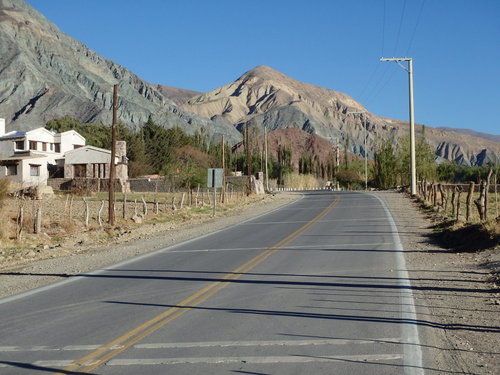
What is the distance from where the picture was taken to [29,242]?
73.2ft

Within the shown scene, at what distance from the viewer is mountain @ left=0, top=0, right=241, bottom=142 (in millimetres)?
137625

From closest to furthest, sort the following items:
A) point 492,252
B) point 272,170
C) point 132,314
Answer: point 132,314 < point 492,252 < point 272,170

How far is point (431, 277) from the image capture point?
1289 centimetres

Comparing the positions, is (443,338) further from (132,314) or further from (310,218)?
(310,218)

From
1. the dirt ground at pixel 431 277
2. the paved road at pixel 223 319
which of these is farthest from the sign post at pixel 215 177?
the paved road at pixel 223 319

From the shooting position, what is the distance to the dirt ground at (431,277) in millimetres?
7441

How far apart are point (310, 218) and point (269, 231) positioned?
739cm

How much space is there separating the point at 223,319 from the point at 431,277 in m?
5.54

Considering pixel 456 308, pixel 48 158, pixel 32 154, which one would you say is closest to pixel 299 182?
pixel 48 158

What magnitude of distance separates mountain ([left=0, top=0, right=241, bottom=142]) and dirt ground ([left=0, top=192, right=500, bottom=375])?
112 meters

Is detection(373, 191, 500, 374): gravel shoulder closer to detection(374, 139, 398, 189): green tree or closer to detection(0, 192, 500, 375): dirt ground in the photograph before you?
detection(0, 192, 500, 375): dirt ground

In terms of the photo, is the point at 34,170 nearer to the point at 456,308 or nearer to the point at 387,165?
the point at 387,165

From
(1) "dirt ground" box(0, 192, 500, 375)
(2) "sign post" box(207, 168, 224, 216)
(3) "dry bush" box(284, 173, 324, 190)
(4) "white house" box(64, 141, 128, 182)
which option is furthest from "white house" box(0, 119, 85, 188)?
(1) "dirt ground" box(0, 192, 500, 375)

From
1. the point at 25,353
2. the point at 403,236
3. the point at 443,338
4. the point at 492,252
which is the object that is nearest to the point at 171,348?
the point at 25,353
